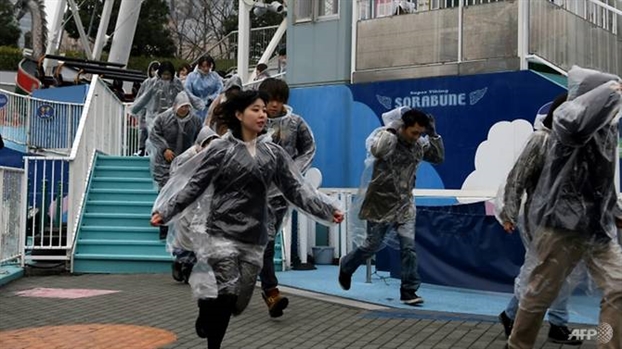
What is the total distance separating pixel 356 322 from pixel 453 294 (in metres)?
1.76

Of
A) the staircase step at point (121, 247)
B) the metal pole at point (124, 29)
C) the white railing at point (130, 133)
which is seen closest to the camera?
the staircase step at point (121, 247)

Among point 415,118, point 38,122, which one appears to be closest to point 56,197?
point 415,118

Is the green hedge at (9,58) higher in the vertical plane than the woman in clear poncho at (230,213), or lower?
higher

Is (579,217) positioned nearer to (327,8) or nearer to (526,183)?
(526,183)

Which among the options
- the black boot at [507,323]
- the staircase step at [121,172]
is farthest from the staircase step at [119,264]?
the black boot at [507,323]

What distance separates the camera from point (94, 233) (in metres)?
10.5

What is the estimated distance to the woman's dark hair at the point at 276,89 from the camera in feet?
21.1

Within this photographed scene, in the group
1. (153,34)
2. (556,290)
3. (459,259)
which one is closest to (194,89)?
(459,259)

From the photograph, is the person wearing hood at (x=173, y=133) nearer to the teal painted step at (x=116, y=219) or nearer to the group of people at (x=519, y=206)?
the teal painted step at (x=116, y=219)

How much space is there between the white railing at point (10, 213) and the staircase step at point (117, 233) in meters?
1.02

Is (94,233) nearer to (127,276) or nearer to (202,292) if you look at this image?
(127,276)

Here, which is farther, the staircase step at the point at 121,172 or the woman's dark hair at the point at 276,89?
the staircase step at the point at 121,172

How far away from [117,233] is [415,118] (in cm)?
519

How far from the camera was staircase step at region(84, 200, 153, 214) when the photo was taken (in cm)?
1109
